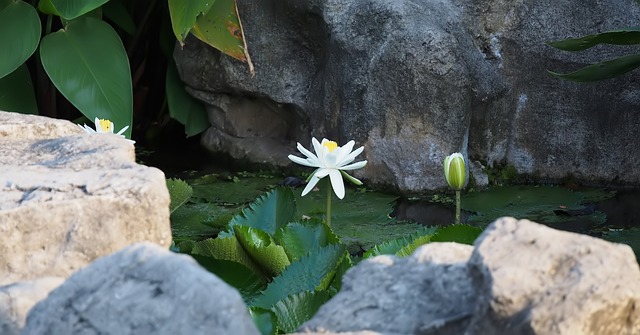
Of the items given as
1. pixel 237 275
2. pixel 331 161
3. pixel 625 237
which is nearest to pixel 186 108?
pixel 625 237

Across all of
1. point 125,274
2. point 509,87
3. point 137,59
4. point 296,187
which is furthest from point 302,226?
point 137,59

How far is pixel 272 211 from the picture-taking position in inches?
79.7

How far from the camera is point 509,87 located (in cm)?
343

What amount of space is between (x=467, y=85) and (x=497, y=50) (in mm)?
273

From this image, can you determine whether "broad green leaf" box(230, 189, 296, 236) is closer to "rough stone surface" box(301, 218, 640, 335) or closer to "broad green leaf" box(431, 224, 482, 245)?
"broad green leaf" box(431, 224, 482, 245)

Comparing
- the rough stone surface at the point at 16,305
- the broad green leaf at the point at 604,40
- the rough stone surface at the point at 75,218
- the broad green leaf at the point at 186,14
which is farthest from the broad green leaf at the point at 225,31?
the rough stone surface at the point at 16,305

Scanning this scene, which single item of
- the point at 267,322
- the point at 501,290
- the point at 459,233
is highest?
the point at 501,290

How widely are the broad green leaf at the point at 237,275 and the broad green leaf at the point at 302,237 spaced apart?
0.15 meters

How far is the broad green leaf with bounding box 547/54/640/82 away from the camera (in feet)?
9.88

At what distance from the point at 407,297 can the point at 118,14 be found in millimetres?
3258

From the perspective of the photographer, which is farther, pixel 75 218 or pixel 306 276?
pixel 306 276

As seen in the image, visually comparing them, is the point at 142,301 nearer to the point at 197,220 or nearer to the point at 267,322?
the point at 267,322

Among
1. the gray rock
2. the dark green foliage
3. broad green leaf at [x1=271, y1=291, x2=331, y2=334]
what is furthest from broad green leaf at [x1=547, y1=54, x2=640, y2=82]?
the gray rock

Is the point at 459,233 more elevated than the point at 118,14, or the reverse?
the point at 459,233
